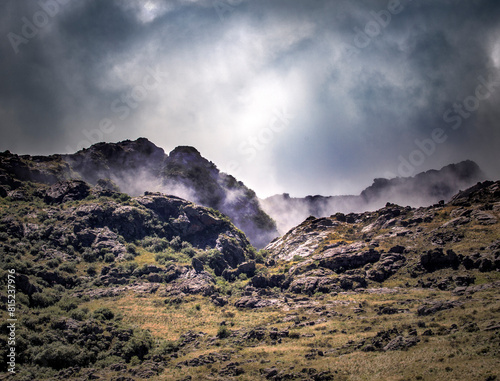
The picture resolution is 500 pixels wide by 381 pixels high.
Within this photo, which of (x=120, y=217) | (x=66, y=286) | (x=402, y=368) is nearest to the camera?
(x=402, y=368)

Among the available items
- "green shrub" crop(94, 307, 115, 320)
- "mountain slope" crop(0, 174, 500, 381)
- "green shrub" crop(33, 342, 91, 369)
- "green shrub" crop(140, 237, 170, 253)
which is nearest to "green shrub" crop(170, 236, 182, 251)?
"mountain slope" crop(0, 174, 500, 381)

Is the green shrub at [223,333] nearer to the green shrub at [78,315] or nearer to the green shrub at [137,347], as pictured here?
the green shrub at [137,347]

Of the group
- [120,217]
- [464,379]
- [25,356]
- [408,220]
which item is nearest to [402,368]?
[464,379]

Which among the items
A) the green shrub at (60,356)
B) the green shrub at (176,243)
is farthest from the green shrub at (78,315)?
the green shrub at (176,243)

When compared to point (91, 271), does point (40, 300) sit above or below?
below

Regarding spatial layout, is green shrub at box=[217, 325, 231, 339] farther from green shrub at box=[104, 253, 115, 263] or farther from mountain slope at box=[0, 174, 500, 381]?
green shrub at box=[104, 253, 115, 263]

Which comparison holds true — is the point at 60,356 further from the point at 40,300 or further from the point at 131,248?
the point at 131,248

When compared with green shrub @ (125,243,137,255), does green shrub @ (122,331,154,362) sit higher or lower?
lower

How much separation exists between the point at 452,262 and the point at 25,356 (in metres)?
110

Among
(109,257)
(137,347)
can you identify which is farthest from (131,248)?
(137,347)

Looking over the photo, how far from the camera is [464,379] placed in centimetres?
2925

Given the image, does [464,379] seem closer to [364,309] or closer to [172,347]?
[364,309]

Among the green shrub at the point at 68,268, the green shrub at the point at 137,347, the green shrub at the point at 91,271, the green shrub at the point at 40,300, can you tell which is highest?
the green shrub at the point at 68,268

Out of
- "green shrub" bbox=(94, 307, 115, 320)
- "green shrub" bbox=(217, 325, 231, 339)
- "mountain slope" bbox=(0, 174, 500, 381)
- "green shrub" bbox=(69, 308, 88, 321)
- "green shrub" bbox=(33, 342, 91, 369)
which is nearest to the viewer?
"mountain slope" bbox=(0, 174, 500, 381)
